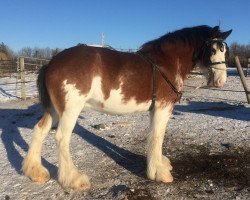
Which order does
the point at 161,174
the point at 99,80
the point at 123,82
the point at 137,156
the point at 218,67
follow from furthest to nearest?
the point at 137,156, the point at 218,67, the point at 161,174, the point at 123,82, the point at 99,80

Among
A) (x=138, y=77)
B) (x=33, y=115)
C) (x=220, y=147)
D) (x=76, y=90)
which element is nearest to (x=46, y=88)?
(x=76, y=90)

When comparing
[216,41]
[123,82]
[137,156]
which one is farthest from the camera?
[137,156]

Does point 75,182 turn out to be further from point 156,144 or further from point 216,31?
point 216,31

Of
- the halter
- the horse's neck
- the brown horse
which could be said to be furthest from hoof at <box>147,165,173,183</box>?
the halter

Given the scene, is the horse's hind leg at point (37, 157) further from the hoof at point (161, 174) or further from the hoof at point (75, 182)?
the hoof at point (161, 174)

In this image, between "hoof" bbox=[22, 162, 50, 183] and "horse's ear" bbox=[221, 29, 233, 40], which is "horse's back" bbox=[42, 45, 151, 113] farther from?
"horse's ear" bbox=[221, 29, 233, 40]

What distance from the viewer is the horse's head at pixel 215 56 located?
15.3ft

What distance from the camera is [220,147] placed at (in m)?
6.06

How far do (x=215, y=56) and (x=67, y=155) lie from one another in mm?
2515

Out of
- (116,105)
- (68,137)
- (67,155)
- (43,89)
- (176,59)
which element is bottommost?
(67,155)

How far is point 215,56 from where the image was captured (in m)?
4.73

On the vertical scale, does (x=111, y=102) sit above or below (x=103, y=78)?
below

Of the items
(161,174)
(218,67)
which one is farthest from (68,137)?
(218,67)

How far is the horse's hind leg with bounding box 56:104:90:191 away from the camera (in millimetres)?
4234
